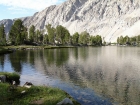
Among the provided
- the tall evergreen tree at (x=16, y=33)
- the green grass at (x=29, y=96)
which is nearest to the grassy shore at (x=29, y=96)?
the green grass at (x=29, y=96)

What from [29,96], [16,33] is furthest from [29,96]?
[16,33]

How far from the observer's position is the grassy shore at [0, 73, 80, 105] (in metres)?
22.5

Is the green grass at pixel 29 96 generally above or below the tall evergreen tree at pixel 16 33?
below

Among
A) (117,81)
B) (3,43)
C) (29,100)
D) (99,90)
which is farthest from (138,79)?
(3,43)

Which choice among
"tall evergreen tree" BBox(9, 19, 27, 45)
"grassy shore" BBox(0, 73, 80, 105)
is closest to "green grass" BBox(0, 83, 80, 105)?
"grassy shore" BBox(0, 73, 80, 105)

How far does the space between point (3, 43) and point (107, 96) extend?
14949 cm

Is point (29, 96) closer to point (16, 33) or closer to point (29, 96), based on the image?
point (29, 96)

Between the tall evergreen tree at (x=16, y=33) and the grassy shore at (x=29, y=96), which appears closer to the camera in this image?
the grassy shore at (x=29, y=96)

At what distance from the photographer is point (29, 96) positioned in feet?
80.4

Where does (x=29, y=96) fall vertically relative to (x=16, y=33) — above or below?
below

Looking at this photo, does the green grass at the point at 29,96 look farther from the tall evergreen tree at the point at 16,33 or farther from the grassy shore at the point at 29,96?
the tall evergreen tree at the point at 16,33

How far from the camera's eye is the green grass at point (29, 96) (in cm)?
2246

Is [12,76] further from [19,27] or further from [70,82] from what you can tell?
[19,27]

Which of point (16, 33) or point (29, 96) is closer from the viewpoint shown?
point (29, 96)
